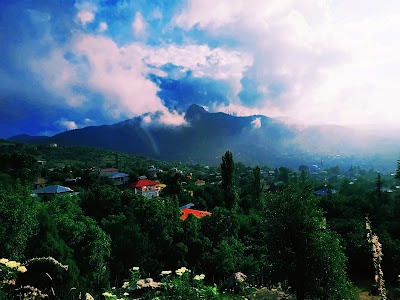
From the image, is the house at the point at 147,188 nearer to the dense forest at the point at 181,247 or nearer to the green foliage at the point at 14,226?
the dense forest at the point at 181,247

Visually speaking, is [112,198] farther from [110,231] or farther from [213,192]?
[213,192]

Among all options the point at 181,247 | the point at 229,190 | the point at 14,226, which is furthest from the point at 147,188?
the point at 14,226

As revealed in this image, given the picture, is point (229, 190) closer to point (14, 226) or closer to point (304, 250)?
point (304, 250)

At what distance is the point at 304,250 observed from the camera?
47.7 feet

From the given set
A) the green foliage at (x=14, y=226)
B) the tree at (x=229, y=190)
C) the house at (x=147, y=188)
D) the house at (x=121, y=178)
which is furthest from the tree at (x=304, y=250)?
the house at (x=121, y=178)

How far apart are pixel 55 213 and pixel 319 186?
A: 6614 centimetres

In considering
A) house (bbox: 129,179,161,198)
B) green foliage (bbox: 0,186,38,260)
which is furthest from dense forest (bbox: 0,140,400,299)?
house (bbox: 129,179,161,198)

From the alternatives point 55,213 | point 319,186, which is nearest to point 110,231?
point 55,213

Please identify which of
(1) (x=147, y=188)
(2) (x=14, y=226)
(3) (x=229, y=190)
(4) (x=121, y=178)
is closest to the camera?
(2) (x=14, y=226)

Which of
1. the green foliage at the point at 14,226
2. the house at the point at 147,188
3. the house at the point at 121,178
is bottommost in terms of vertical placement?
the house at the point at 147,188

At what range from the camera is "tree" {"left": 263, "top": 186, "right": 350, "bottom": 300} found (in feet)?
46.6

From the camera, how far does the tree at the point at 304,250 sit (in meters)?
14.2

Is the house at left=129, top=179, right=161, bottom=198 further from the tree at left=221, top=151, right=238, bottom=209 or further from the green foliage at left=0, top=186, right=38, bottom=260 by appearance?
the green foliage at left=0, top=186, right=38, bottom=260

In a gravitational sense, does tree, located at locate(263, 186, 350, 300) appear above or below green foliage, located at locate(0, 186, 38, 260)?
below
